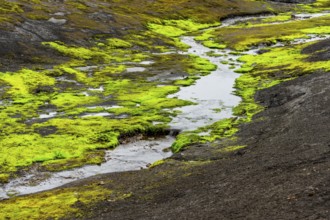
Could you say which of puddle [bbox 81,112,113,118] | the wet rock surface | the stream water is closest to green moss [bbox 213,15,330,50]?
the stream water

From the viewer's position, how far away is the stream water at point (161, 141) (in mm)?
41653

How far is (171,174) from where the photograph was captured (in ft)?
125

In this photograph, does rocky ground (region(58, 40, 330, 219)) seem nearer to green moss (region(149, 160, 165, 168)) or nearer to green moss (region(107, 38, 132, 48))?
green moss (region(149, 160, 165, 168))

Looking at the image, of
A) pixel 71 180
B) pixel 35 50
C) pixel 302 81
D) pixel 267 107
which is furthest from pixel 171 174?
pixel 35 50

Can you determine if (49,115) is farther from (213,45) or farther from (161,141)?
(213,45)

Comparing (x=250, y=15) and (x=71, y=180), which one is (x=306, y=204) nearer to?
(x=71, y=180)

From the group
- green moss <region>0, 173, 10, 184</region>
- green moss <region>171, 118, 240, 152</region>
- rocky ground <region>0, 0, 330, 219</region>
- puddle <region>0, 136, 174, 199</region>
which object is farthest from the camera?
green moss <region>171, 118, 240, 152</region>

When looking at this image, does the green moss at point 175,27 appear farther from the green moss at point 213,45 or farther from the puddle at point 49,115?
the puddle at point 49,115

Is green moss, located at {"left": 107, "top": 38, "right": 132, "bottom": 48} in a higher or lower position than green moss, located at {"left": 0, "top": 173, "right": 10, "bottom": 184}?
lower

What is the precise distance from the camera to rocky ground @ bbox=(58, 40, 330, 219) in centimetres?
2428

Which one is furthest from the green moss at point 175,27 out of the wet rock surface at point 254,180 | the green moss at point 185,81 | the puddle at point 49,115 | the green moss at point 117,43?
the wet rock surface at point 254,180

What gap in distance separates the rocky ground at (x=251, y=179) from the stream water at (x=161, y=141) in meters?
2.97

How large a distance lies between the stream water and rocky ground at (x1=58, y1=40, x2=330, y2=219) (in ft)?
9.75

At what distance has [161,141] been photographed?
2021 inches
